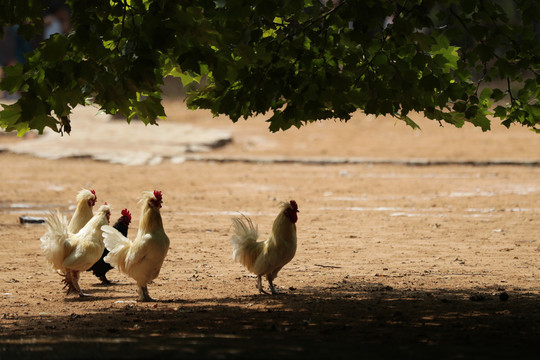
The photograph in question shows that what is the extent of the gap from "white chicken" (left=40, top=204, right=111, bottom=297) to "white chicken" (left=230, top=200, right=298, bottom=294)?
147 cm

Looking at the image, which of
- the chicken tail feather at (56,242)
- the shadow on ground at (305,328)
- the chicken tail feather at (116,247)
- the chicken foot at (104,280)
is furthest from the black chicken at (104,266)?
the shadow on ground at (305,328)

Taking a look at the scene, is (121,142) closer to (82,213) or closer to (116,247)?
(82,213)

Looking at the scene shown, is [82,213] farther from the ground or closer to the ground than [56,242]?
farther from the ground

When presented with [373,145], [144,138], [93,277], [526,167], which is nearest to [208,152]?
[144,138]

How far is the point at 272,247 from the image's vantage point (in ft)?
26.5

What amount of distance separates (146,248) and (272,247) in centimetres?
125

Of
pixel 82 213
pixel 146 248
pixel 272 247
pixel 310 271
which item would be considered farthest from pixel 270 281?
pixel 82 213

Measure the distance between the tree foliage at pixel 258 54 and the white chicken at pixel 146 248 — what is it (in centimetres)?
101

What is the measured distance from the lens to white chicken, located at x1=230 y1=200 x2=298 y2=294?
805cm

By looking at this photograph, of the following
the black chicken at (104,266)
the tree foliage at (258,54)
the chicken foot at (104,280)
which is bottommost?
the chicken foot at (104,280)

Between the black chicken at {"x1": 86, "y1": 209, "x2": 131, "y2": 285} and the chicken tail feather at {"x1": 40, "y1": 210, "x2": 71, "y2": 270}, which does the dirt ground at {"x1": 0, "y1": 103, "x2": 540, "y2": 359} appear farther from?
the chicken tail feather at {"x1": 40, "y1": 210, "x2": 71, "y2": 270}

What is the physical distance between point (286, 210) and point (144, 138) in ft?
66.9

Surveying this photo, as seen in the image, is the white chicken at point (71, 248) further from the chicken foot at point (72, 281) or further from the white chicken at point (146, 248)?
the white chicken at point (146, 248)

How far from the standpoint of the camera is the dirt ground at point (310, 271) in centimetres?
604
